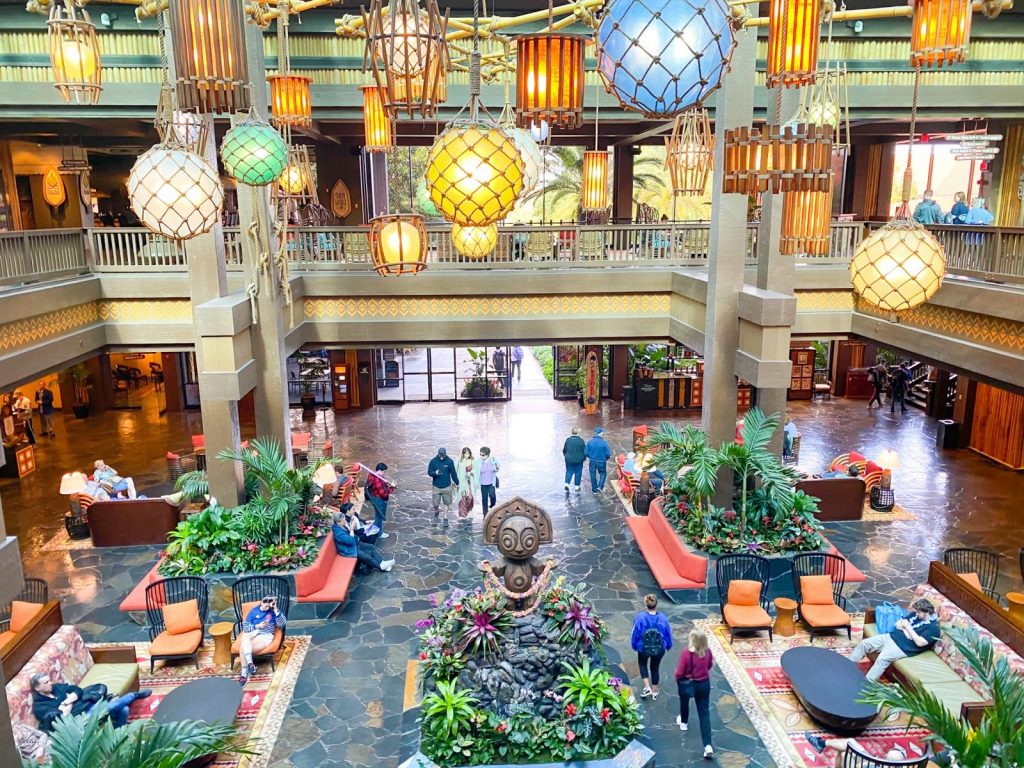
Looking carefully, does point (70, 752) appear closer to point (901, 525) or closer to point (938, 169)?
point (901, 525)

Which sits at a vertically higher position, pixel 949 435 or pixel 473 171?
pixel 473 171

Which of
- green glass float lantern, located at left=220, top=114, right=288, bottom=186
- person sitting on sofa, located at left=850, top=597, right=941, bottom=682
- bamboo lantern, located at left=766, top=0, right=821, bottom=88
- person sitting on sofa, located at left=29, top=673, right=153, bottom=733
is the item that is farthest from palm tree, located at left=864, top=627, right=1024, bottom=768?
person sitting on sofa, located at left=29, top=673, right=153, bottom=733

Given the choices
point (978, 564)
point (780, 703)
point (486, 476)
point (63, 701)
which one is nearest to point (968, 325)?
point (978, 564)

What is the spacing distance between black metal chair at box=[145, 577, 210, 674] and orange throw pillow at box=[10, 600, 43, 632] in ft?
4.15

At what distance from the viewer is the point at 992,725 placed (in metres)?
5.35

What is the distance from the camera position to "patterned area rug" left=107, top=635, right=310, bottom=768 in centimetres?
802

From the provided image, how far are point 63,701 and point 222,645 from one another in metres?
1.92

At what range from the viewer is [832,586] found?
34.7ft

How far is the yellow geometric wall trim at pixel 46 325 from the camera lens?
1116 cm

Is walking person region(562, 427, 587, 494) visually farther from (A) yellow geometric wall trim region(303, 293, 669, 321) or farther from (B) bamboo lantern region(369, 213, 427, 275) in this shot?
(B) bamboo lantern region(369, 213, 427, 275)

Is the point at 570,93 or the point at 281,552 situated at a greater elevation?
the point at 570,93

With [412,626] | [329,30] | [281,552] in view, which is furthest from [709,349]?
[329,30]

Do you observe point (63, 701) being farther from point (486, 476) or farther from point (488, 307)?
point (488, 307)

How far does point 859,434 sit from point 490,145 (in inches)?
709
